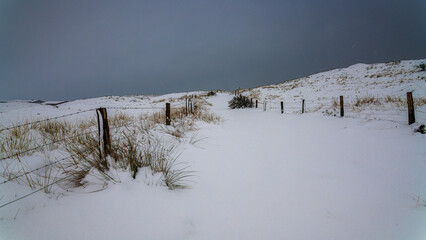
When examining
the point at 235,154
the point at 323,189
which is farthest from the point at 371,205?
the point at 235,154

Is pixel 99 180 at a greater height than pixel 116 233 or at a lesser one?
greater

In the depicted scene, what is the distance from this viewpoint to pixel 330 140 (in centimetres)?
511

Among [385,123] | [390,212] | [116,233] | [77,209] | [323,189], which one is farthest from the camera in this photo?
[385,123]

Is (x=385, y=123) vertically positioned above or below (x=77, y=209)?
above

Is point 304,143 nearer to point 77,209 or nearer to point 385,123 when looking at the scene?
point 385,123

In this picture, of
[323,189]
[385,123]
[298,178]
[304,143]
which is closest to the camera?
[323,189]

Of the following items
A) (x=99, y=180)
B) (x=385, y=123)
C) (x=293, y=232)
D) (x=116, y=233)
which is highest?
(x=385, y=123)

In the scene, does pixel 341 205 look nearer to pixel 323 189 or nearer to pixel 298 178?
pixel 323 189

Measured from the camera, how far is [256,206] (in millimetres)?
2139

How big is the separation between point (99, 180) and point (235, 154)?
9.14ft

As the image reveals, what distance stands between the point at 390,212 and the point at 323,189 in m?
0.69

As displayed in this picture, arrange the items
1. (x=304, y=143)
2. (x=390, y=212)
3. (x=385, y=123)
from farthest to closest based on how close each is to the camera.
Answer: (x=385, y=123) < (x=304, y=143) < (x=390, y=212)

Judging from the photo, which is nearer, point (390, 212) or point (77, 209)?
point (77, 209)

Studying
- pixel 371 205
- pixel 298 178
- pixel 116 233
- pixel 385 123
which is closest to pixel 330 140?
pixel 385 123
